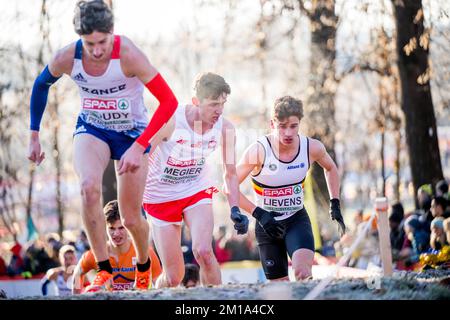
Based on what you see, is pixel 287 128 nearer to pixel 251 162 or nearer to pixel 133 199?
pixel 251 162

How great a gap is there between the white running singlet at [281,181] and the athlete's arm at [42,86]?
2.19 m

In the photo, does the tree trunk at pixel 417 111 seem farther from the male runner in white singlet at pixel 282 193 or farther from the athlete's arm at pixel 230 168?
the athlete's arm at pixel 230 168

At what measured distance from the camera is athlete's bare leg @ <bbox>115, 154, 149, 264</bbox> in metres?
7.18

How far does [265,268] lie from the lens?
8594 mm

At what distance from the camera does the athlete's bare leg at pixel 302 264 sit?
8141 millimetres

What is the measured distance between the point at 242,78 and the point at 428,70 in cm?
2596

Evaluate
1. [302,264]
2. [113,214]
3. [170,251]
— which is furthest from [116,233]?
[302,264]

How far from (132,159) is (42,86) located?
3.54 feet

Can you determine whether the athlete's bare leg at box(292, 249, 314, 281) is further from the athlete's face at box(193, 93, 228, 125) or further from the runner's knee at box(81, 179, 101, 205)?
the runner's knee at box(81, 179, 101, 205)

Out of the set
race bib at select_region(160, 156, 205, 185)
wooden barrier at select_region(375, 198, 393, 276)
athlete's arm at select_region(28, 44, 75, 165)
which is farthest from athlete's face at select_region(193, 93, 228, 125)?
wooden barrier at select_region(375, 198, 393, 276)

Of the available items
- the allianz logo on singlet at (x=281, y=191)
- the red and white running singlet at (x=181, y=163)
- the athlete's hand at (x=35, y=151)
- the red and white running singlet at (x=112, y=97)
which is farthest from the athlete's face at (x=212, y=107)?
the athlete's hand at (x=35, y=151)

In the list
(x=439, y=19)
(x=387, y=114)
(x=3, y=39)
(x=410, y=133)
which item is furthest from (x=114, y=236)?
(x=387, y=114)

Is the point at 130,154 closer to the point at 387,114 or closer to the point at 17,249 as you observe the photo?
the point at 17,249

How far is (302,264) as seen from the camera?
26.7 ft
